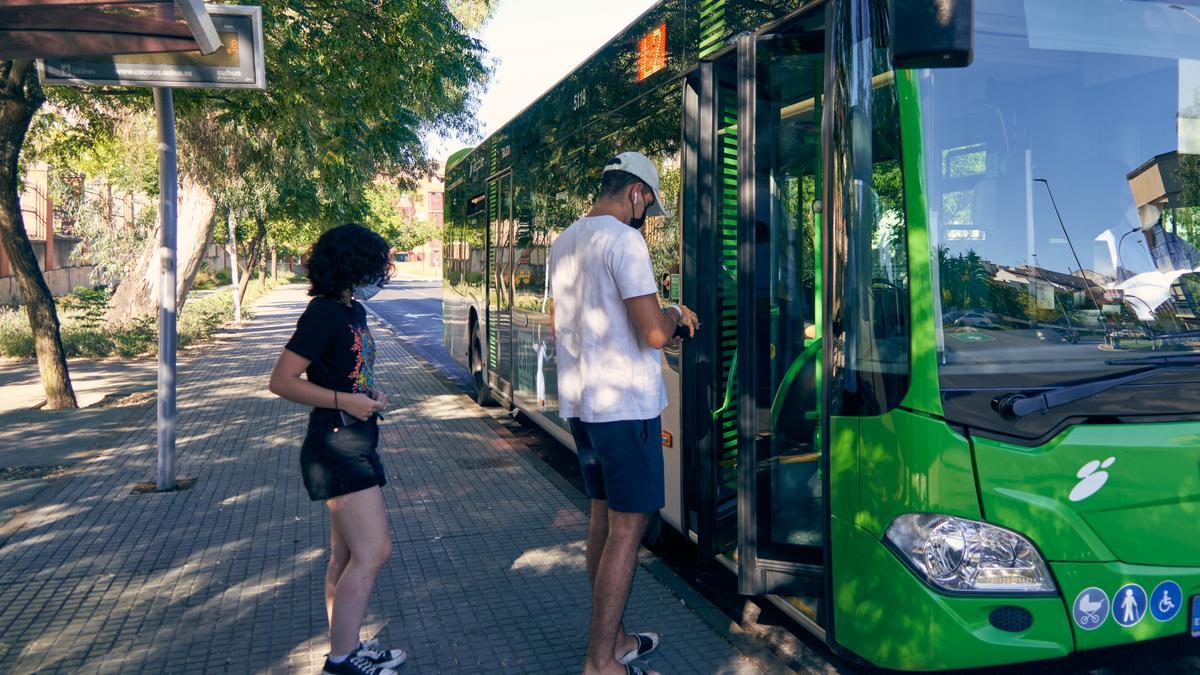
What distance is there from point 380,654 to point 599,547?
986mm

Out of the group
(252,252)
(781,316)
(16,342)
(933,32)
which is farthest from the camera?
(252,252)

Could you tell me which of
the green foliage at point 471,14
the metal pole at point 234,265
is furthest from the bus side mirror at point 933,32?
the green foliage at point 471,14

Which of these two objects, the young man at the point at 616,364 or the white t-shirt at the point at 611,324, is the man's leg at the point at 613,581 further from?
the white t-shirt at the point at 611,324

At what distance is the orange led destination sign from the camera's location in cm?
509

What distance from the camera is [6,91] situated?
10281 mm

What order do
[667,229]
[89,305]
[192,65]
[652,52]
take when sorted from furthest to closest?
[89,305] → [192,65] → [652,52] → [667,229]

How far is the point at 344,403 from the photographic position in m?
3.54

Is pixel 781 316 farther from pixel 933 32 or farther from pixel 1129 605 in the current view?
pixel 1129 605

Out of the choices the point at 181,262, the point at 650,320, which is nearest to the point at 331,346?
the point at 650,320

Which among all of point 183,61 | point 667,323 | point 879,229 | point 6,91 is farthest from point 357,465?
point 6,91

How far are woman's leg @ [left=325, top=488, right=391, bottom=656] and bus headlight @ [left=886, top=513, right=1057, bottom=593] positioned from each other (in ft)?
6.40

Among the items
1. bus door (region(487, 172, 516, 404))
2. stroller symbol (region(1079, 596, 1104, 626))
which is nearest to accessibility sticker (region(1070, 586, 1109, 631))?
stroller symbol (region(1079, 596, 1104, 626))

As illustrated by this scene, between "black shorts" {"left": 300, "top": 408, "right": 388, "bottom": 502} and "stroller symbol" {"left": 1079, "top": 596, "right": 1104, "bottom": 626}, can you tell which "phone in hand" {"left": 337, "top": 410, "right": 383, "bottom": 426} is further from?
"stroller symbol" {"left": 1079, "top": 596, "right": 1104, "bottom": 626}

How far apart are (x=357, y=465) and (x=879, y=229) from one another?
204cm
